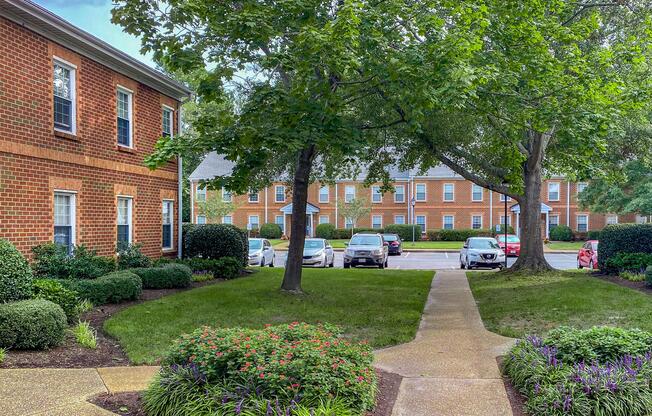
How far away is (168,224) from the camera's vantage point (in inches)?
710

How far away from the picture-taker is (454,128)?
17.5m

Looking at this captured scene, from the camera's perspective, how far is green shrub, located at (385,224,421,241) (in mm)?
49406

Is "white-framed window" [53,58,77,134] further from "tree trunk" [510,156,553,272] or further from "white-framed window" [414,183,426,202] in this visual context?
"white-framed window" [414,183,426,202]

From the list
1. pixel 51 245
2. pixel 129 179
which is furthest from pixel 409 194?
pixel 51 245

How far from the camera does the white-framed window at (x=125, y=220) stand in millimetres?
15259

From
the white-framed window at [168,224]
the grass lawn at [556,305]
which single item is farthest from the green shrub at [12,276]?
the white-framed window at [168,224]

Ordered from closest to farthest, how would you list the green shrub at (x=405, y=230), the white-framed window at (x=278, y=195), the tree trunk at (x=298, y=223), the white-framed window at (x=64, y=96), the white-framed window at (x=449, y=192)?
the white-framed window at (x=64, y=96) < the tree trunk at (x=298, y=223) < the green shrub at (x=405, y=230) < the white-framed window at (x=449, y=192) < the white-framed window at (x=278, y=195)

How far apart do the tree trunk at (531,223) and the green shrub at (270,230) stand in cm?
3431

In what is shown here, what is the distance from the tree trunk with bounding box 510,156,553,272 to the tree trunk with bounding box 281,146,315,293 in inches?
343

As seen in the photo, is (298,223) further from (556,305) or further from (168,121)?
(168,121)

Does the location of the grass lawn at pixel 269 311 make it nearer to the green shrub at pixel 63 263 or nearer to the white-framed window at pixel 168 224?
the green shrub at pixel 63 263

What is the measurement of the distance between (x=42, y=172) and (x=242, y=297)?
508 cm

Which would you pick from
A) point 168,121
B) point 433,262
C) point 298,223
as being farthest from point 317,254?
point 298,223

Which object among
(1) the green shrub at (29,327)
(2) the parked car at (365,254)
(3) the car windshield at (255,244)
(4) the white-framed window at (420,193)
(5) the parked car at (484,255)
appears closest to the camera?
(1) the green shrub at (29,327)
